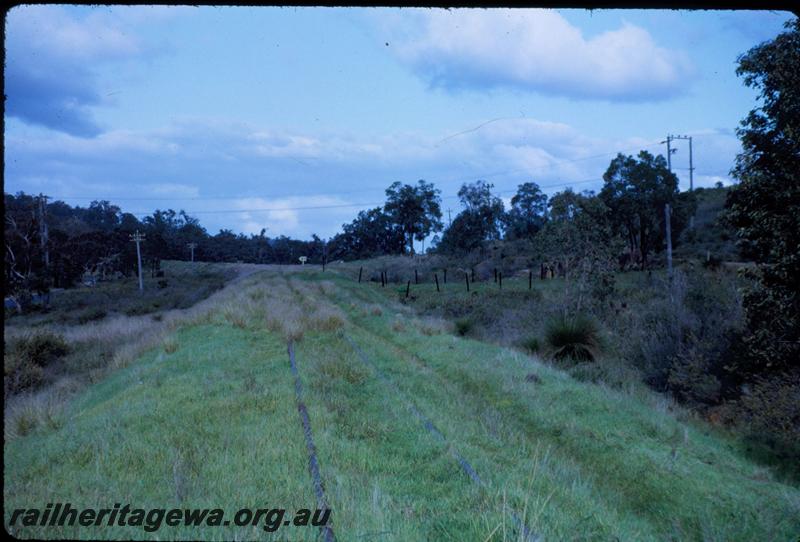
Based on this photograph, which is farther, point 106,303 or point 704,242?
point 704,242

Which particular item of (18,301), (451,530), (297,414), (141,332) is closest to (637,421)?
(297,414)

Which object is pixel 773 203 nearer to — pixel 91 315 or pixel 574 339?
pixel 574 339

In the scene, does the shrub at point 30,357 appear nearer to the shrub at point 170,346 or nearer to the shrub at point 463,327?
the shrub at point 170,346

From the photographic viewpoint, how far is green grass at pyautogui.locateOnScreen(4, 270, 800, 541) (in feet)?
15.1

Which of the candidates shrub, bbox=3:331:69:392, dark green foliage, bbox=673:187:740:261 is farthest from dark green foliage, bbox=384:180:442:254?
shrub, bbox=3:331:69:392

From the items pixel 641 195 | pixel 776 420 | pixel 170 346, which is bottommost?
pixel 776 420

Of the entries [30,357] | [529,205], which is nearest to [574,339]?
[30,357]


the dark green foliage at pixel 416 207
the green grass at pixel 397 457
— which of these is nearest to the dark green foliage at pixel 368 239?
Answer: the dark green foliage at pixel 416 207

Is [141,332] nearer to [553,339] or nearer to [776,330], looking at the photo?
[553,339]

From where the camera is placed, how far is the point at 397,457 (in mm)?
6434

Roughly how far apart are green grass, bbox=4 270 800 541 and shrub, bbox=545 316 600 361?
368cm

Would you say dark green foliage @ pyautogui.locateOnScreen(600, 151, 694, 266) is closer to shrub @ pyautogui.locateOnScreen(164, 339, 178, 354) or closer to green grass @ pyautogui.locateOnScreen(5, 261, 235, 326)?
green grass @ pyautogui.locateOnScreen(5, 261, 235, 326)

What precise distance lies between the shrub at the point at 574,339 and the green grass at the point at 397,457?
12.1 ft

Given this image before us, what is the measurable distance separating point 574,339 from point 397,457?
443 inches
